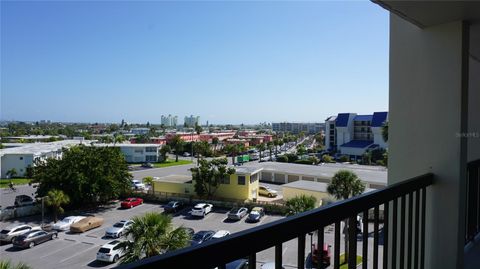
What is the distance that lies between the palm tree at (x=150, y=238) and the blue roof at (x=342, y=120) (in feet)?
115

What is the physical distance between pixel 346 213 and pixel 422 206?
36.4 inches

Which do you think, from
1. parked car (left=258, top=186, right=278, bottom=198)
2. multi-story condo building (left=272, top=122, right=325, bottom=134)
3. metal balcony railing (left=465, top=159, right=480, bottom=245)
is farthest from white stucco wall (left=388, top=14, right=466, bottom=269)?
multi-story condo building (left=272, top=122, right=325, bottom=134)

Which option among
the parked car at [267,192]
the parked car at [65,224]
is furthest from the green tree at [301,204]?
the parked car at [267,192]

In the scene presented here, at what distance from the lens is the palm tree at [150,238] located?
6508mm

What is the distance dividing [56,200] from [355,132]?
1304 inches

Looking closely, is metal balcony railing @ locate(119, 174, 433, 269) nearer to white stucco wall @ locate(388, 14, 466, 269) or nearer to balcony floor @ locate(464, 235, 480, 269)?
white stucco wall @ locate(388, 14, 466, 269)

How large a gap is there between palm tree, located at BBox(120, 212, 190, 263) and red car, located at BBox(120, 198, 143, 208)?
37.3 feet

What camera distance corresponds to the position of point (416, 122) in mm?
1846

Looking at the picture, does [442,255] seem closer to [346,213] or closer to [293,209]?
[346,213]

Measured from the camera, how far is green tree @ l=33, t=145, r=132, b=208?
16.7 meters

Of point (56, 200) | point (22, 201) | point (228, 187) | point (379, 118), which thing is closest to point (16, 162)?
point (22, 201)

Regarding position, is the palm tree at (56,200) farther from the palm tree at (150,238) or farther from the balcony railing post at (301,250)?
the balcony railing post at (301,250)

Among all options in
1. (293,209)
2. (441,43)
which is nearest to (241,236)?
(441,43)

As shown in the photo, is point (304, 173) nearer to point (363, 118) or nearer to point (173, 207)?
point (173, 207)
